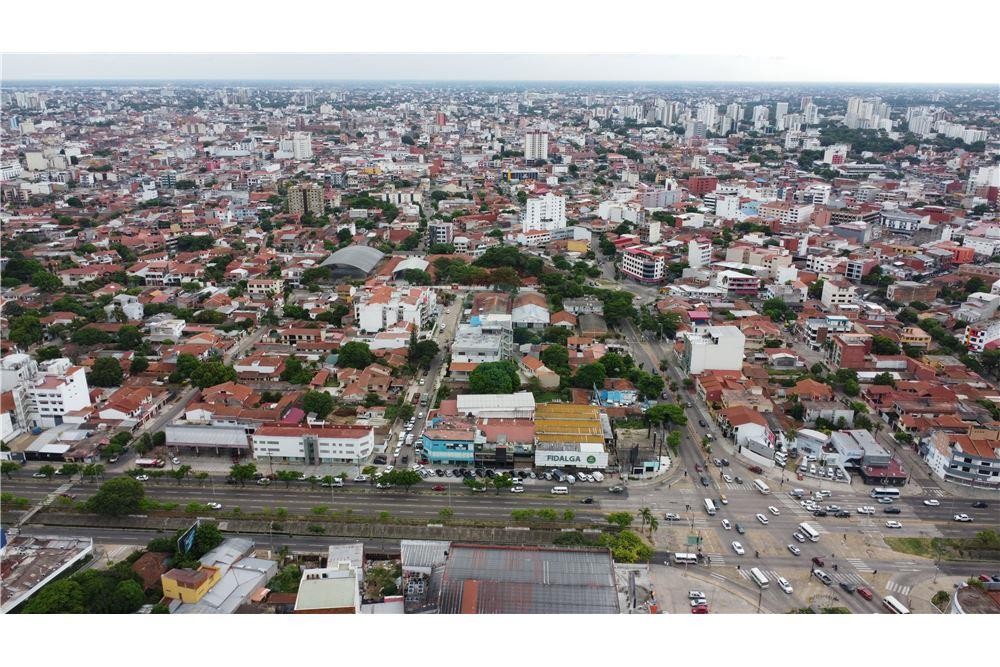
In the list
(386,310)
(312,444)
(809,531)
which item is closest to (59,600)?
(312,444)

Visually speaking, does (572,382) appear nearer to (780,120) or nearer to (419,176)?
(419,176)

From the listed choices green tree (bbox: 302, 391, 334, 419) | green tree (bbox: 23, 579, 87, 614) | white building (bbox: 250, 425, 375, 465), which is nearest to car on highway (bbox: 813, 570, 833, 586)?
white building (bbox: 250, 425, 375, 465)

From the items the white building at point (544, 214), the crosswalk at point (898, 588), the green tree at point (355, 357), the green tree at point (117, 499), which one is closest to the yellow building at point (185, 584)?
the green tree at point (117, 499)

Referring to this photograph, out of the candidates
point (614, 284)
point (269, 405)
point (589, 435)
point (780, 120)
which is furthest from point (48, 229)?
point (780, 120)

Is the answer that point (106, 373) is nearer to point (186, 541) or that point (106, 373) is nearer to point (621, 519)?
point (186, 541)

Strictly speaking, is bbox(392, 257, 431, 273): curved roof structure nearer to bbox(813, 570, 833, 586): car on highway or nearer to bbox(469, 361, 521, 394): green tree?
bbox(469, 361, 521, 394): green tree

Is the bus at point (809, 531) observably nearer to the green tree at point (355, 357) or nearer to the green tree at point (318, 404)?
the green tree at point (318, 404)
